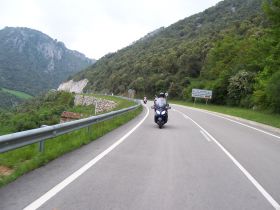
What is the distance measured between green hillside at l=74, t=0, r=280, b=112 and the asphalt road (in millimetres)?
26569

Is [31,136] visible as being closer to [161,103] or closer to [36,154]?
[36,154]

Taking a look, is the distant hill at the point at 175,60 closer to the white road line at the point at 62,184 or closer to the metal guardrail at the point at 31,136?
the metal guardrail at the point at 31,136

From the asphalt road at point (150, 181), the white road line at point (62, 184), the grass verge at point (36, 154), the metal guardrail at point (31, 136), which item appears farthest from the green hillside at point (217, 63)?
the white road line at point (62, 184)

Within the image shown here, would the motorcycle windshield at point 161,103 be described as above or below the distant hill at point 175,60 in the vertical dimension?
below

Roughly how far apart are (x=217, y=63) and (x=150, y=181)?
77.9 metres

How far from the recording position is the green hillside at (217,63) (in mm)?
42062

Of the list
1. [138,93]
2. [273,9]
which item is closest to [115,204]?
[273,9]

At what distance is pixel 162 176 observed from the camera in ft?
28.2

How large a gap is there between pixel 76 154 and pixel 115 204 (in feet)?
16.7

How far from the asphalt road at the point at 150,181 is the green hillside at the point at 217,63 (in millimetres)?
26569

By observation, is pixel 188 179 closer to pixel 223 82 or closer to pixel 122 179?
pixel 122 179

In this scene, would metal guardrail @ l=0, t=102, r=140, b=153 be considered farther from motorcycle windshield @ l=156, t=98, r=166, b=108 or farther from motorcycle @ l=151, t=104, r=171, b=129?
motorcycle windshield @ l=156, t=98, r=166, b=108

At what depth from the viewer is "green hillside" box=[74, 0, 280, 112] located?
42.1 meters

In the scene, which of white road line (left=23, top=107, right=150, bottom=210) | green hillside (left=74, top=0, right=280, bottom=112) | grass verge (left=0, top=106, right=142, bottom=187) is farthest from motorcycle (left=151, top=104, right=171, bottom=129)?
green hillside (left=74, top=0, right=280, bottom=112)
